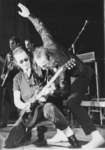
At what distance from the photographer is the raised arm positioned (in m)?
1.64

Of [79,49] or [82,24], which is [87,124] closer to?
[79,49]

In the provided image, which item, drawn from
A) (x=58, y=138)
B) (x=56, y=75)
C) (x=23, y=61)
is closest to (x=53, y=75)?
(x=56, y=75)

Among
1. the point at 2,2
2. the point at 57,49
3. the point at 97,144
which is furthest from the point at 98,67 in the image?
the point at 2,2

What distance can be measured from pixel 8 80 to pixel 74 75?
0.36 meters

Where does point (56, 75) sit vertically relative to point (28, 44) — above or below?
below

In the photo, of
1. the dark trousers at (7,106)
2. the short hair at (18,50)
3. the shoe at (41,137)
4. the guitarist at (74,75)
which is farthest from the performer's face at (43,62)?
the shoe at (41,137)

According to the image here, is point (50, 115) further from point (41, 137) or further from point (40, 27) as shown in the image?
point (40, 27)

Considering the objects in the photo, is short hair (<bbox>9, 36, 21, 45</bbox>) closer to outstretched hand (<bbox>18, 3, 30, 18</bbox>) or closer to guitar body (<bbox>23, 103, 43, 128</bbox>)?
outstretched hand (<bbox>18, 3, 30, 18</bbox>)

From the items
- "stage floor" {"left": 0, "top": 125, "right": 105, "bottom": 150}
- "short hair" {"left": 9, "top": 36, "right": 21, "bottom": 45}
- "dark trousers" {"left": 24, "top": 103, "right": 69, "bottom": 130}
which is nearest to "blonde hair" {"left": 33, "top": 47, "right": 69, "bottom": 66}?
"short hair" {"left": 9, "top": 36, "right": 21, "bottom": 45}

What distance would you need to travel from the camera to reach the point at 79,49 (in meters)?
1.61

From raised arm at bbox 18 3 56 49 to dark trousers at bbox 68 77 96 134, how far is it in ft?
0.74

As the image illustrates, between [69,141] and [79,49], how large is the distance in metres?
0.45

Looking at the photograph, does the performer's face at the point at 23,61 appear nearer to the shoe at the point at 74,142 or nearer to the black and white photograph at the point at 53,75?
the black and white photograph at the point at 53,75

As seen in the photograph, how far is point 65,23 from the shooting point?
167 centimetres
